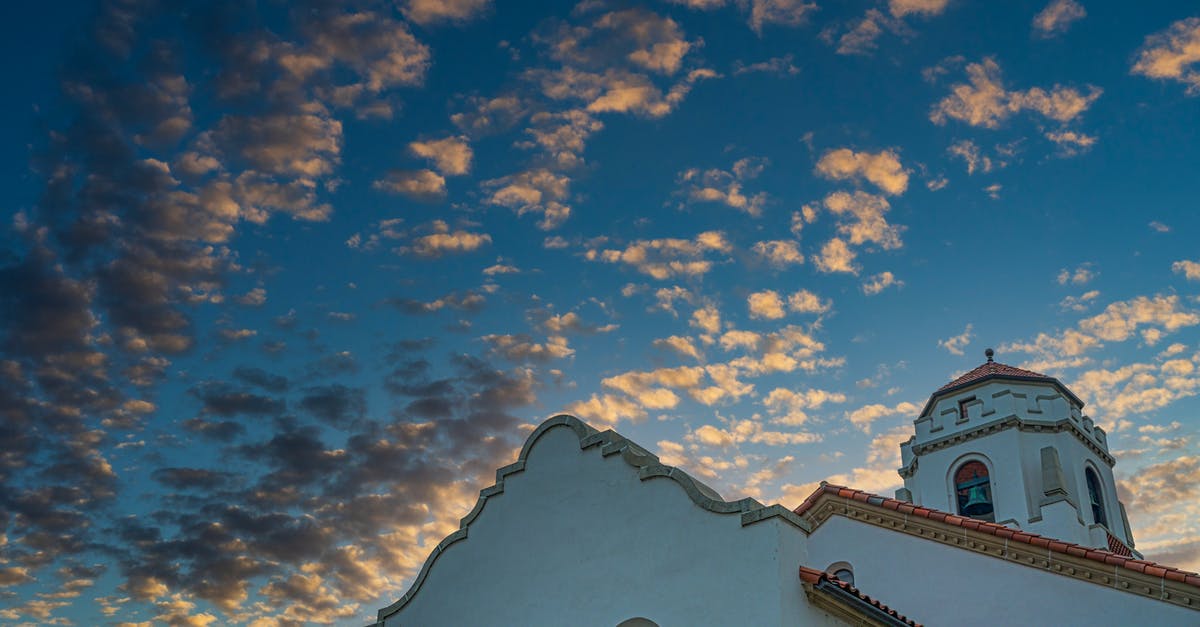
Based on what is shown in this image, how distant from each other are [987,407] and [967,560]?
10706 millimetres

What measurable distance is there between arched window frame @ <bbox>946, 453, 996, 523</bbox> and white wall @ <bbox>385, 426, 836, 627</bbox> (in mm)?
15576

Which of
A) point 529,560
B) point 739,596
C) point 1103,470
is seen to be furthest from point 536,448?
point 1103,470

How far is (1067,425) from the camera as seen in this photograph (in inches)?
1072

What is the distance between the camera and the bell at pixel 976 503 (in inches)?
1053

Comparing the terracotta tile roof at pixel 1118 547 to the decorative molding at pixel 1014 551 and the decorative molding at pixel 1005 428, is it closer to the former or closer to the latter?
the decorative molding at pixel 1005 428

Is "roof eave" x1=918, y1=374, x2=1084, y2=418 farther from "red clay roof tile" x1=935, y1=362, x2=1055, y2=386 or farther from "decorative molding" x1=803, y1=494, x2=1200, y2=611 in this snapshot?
"decorative molding" x1=803, y1=494, x2=1200, y2=611

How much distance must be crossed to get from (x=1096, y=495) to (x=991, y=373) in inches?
185

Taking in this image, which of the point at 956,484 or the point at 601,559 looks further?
the point at 956,484

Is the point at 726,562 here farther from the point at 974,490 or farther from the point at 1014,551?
the point at 974,490

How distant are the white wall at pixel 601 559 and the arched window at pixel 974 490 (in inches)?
617

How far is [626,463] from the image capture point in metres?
14.1

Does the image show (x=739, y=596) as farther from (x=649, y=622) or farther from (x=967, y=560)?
(x=967, y=560)

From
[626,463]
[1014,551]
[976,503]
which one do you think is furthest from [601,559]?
[976,503]

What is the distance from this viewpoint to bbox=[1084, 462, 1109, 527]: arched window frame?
27.8 m
